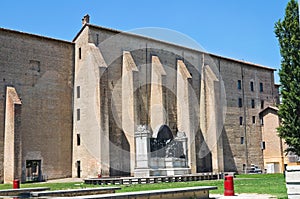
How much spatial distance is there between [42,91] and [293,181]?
3025 cm

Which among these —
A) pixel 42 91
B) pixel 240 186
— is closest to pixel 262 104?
pixel 42 91

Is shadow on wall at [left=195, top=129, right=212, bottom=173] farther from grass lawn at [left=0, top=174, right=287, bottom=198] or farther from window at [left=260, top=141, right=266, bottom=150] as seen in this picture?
grass lawn at [left=0, top=174, right=287, bottom=198]

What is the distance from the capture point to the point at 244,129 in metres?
51.3

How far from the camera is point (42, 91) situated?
115 ft

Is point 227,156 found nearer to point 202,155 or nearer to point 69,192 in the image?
point 202,155

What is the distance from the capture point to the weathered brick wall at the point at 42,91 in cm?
3350

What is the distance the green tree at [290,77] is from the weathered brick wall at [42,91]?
18147mm

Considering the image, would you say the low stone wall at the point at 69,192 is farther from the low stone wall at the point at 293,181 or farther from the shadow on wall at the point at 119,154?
the shadow on wall at the point at 119,154

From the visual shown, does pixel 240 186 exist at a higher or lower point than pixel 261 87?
lower

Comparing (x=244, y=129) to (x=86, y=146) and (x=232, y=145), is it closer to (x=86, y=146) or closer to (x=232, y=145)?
(x=232, y=145)

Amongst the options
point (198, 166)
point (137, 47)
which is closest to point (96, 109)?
point (137, 47)

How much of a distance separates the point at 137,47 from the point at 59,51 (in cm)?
771

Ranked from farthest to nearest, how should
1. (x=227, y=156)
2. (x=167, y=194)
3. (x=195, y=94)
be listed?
(x=227, y=156) → (x=195, y=94) → (x=167, y=194)

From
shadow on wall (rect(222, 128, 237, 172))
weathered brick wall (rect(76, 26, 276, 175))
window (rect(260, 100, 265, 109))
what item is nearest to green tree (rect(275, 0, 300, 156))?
weathered brick wall (rect(76, 26, 276, 175))
